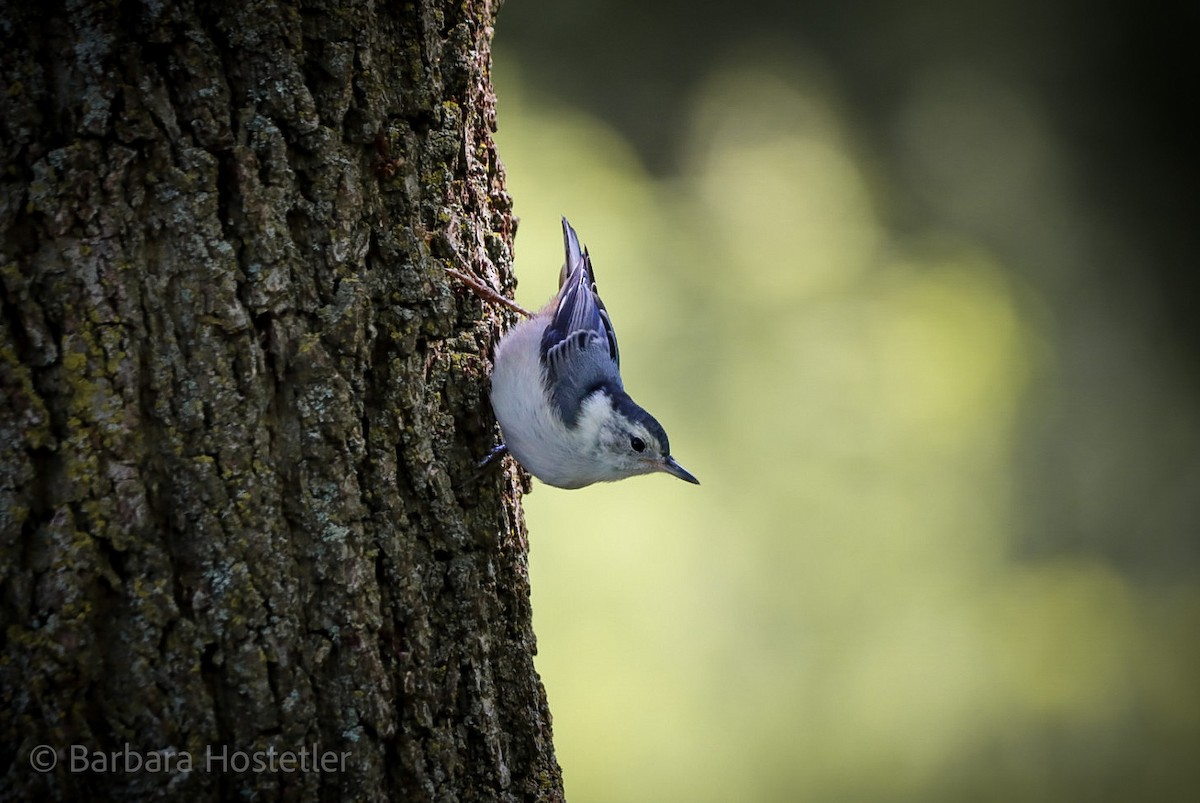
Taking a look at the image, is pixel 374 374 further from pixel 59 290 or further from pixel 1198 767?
pixel 1198 767

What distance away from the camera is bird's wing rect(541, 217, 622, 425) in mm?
1958

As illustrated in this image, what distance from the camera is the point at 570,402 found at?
1.97m

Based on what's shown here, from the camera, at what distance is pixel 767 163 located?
4309mm

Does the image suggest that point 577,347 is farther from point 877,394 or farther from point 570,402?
point 877,394

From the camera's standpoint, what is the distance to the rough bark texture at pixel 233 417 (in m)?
1.22

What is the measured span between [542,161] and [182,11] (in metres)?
2.64

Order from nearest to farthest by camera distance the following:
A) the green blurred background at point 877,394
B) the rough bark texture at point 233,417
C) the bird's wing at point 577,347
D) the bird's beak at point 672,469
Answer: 1. the rough bark texture at point 233,417
2. the bird's wing at point 577,347
3. the bird's beak at point 672,469
4. the green blurred background at point 877,394

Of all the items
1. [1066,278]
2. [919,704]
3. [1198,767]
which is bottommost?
[1198,767]

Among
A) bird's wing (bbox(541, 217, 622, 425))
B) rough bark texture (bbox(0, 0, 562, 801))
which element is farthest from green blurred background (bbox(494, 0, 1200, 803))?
rough bark texture (bbox(0, 0, 562, 801))

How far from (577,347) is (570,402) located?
153 millimetres

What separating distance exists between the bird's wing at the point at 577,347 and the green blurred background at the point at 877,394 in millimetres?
1359

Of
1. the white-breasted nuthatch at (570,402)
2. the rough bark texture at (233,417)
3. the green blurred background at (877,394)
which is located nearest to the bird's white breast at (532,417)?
the white-breasted nuthatch at (570,402)

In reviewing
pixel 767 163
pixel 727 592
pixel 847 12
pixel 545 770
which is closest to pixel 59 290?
pixel 545 770

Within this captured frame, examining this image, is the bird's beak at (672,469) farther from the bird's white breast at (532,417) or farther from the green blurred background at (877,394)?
the green blurred background at (877,394)
